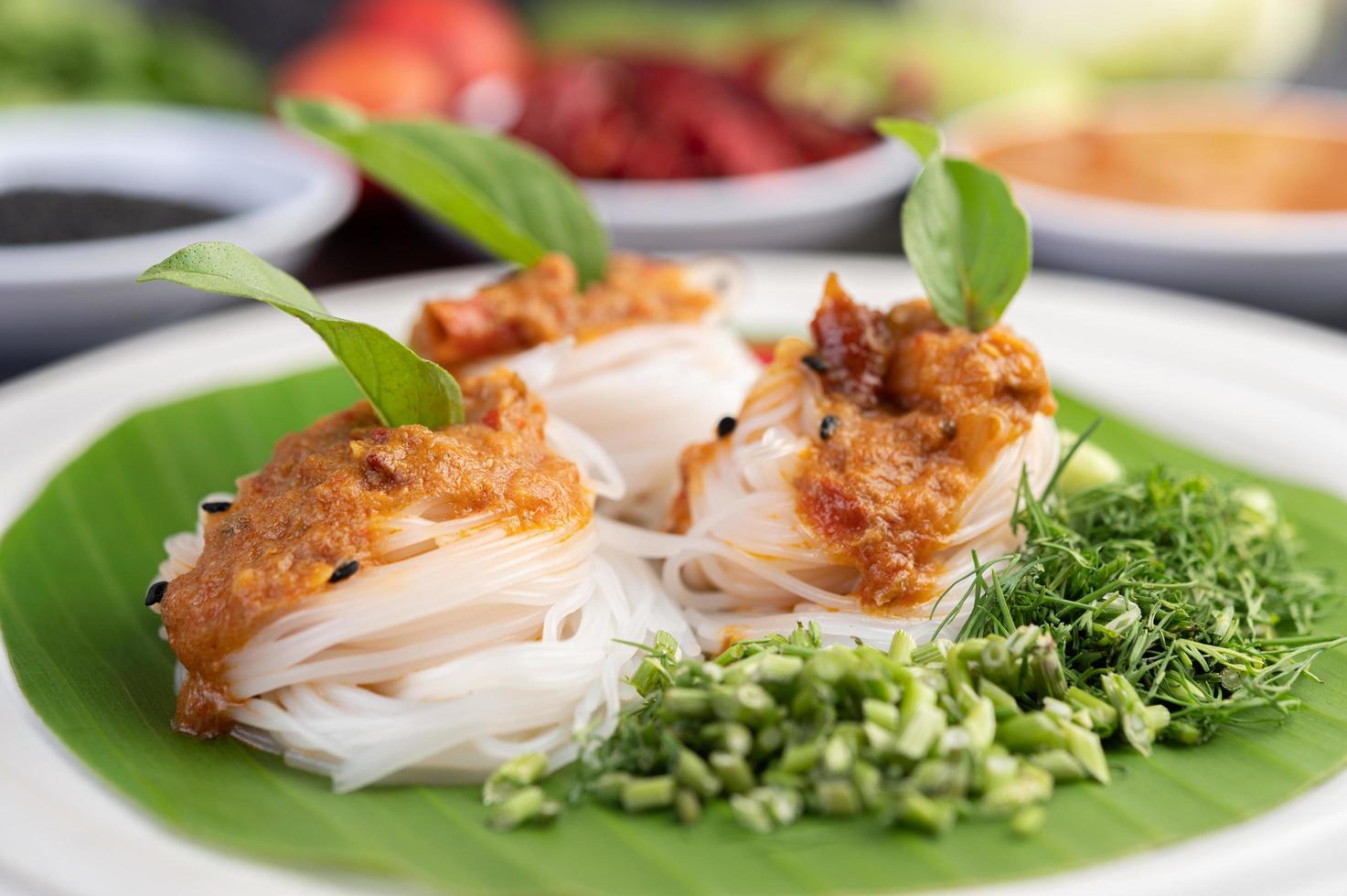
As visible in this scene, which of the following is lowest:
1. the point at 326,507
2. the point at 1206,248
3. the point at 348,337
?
the point at 326,507

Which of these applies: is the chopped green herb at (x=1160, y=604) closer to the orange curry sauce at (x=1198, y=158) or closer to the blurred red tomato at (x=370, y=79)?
the orange curry sauce at (x=1198, y=158)

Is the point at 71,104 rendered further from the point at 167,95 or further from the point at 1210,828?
the point at 1210,828

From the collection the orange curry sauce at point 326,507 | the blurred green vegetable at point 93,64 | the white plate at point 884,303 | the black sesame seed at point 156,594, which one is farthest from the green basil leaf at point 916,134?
the blurred green vegetable at point 93,64

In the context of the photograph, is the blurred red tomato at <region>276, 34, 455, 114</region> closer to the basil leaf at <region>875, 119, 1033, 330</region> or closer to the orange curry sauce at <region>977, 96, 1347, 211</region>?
the orange curry sauce at <region>977, 96, 1347, 211</region>

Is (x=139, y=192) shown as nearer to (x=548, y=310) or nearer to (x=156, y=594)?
(x=548, y=310)

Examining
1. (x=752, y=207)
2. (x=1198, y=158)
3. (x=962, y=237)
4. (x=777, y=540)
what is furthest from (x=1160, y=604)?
(x=1198, y=158)

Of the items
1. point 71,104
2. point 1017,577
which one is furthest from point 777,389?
point 71,104
